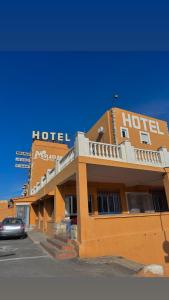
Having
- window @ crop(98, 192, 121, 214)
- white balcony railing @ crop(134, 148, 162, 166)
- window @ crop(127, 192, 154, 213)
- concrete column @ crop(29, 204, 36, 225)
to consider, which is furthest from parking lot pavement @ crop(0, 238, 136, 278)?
concrete column @ crop(29, 204, 36, 225)

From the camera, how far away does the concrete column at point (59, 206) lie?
37.0 feet

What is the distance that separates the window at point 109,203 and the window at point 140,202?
3.15 ft

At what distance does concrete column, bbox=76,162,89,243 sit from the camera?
299 inches

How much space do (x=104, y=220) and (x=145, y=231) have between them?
2.63 m

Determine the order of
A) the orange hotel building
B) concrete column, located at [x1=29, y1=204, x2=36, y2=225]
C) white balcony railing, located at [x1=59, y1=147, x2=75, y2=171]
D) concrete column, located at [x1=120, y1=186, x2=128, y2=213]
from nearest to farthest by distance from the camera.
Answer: the orange hotel building < white balcony railing, located at [x1=59, y1=147, x2=75, y2=171] < concrete column, located at [x1=120, y1=186, x2=128, y2=213] < concrete column, located at [x1=29, y1=204, x2=36, y2=225]

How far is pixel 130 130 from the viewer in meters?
15.9

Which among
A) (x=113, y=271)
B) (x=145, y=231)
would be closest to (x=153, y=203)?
(x=145, y=231)

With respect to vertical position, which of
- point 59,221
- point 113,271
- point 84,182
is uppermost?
point 84,182

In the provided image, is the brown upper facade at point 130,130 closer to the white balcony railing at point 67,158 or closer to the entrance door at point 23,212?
the white balcony railing at point 67,158

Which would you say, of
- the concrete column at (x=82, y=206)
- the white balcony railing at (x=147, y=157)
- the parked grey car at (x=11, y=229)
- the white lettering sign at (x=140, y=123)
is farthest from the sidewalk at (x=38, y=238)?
the white lettering sign at (x=140, y=123)

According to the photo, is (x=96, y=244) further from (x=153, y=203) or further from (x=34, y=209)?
(x=34, y=209)

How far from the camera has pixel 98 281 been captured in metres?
4.57

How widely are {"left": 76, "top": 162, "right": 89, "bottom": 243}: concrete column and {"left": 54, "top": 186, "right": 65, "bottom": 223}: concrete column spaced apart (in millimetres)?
3657

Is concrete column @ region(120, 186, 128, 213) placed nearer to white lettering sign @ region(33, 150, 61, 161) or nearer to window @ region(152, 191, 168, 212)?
window @ region(152, 191, 168, 212)
